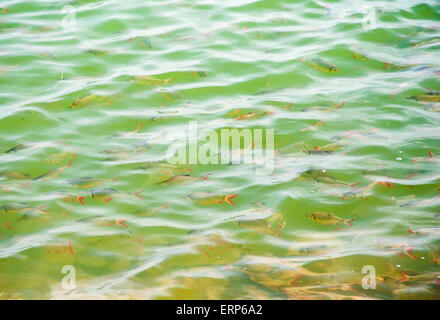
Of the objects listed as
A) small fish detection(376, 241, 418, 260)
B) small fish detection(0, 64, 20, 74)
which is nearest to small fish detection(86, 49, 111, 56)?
small fish detection(0, 64, 20, 74)

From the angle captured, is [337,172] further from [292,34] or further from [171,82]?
[292,34]

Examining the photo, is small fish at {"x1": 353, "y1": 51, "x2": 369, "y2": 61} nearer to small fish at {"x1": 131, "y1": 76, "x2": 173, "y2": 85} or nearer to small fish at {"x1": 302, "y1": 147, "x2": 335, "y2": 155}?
small fish at {"x1": 302, "y1": 147, "x2": 335, "y2": 155}

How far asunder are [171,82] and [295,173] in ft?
6.47

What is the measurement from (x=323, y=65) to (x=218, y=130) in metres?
1.75

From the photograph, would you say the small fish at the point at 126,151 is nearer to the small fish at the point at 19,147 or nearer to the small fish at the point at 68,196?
the small fish at the point at 68,196

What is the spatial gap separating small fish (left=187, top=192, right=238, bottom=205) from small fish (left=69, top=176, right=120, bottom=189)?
69 cm

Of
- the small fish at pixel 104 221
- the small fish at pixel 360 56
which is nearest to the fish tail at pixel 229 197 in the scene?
the small fish at pixel 104 221

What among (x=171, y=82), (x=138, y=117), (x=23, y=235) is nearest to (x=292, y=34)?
(x=171, y=82)

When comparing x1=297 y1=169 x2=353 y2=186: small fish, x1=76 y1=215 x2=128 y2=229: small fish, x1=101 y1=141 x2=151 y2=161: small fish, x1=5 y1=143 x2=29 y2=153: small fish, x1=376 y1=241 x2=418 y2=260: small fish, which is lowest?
x1=376 y1=241 x2=418 y2=260: small fish

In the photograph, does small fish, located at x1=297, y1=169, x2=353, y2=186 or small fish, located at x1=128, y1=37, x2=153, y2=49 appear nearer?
small fish, located at x1=297, y1=169, x2=353, y2=186

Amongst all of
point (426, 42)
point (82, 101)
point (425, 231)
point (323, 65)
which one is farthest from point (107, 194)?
point (426, 42)

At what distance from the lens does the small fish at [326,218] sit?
149 inches

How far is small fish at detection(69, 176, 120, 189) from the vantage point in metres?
4.16

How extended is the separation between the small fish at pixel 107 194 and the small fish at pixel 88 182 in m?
0.08
